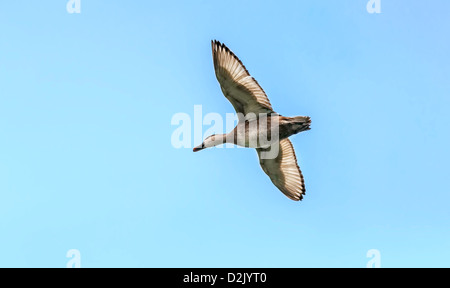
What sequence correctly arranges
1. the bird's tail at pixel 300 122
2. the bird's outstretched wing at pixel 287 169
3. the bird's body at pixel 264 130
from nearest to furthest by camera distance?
the bird's tail at pixel 300 122, the bird's body at pixel 264 130, the bird's outstretched wing at pixel 287 169

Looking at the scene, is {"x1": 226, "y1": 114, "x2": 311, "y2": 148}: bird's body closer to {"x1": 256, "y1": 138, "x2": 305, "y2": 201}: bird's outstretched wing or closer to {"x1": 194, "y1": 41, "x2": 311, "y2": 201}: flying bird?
{"x1": 194, "y1": 41, "x2": 311, "y2": 201}: flying bird

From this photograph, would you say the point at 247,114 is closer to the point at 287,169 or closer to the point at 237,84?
the point at 237,84

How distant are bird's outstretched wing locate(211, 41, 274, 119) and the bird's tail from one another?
0.56 metres

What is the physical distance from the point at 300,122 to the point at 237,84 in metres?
1.63

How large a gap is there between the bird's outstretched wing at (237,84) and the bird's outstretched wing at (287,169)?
1.68 m

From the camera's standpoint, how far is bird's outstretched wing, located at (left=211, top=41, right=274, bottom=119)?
41.6 feet

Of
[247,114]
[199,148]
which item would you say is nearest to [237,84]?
[247,114]

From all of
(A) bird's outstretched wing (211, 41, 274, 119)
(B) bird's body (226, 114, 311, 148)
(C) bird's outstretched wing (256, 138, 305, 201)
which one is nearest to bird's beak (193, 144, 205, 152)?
(B) bird's body (226, 114, 311, 148)

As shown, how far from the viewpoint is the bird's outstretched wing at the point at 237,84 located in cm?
1267

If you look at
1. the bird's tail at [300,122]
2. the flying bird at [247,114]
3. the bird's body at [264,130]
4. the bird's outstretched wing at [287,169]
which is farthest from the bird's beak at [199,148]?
the bird's tail at [300,122]

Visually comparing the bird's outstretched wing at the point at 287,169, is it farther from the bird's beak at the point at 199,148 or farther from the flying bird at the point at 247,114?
the bird's beak at the point at 199,148

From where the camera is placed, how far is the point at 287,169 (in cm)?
1473
